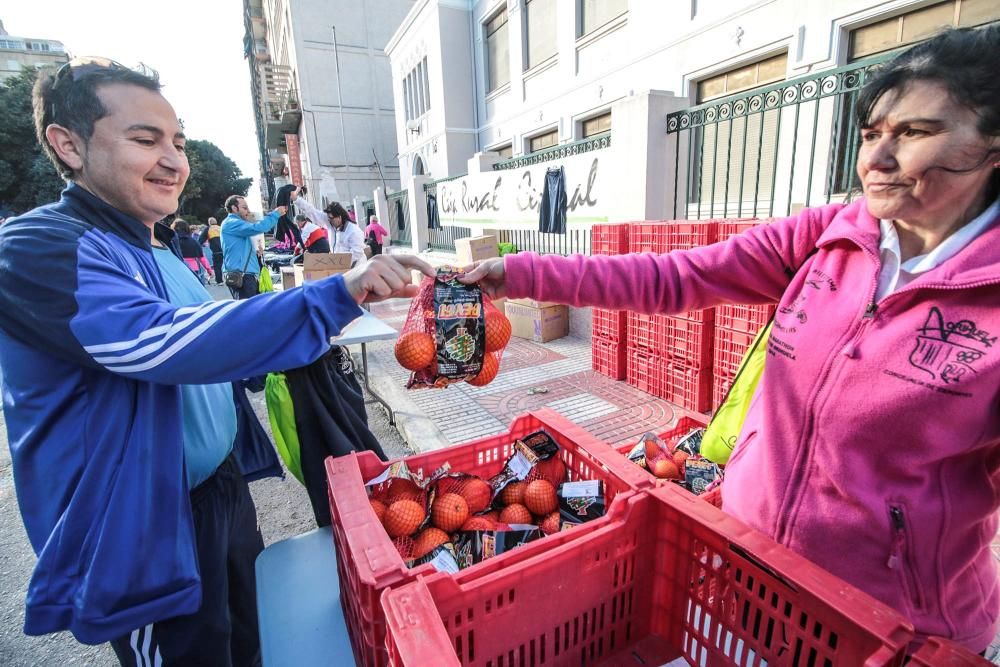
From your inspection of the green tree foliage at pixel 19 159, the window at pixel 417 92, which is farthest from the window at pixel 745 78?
the green tree foliage at pixel 19 159

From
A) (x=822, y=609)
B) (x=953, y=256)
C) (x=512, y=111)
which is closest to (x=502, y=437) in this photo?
(x=822, y=609)

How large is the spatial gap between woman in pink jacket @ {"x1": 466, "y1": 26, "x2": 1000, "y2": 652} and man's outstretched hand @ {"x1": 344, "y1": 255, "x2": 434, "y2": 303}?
976mm

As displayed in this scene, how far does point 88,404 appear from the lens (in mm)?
1142

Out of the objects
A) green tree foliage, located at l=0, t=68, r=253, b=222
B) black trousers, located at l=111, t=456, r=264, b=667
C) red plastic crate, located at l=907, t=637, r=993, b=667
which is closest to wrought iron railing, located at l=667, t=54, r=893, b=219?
red plastic crate, located at l=907, t=637, r=993, b=667

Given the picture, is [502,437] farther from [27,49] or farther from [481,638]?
[27,49]

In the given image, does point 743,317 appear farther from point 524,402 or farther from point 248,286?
point 248,286

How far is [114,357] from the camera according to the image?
3.41 ft

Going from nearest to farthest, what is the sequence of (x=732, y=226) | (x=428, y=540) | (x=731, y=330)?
(x=428, y=540) < (x=732, y=226) < (x=731, y=330)

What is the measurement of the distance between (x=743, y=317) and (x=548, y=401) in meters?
1.81

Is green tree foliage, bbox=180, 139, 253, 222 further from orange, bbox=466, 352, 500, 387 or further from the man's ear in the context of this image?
orange, bbox=466, 352, 500, 387

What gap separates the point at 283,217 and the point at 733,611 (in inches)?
384

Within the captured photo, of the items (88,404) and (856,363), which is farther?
(88,404)

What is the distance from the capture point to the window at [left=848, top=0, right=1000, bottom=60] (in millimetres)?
5195

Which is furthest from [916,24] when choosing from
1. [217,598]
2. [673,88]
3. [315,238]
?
[315,238]
